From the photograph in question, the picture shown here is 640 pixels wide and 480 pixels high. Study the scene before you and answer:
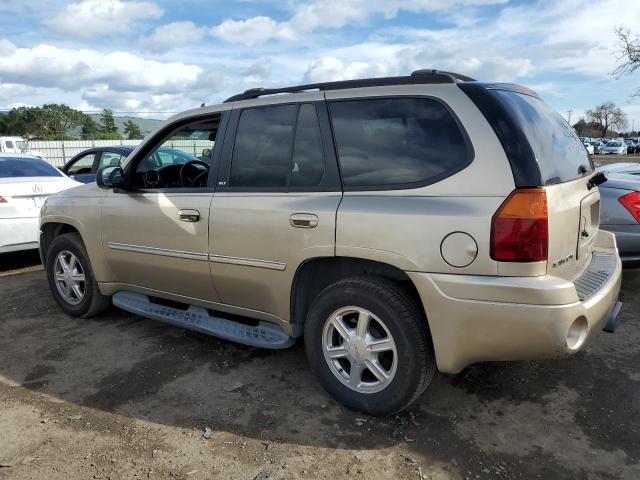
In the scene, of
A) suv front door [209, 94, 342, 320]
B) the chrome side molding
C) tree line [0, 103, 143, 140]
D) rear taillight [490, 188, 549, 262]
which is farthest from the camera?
tree line [0, 103, 143, 140]

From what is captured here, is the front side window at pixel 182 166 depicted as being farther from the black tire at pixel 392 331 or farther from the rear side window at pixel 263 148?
the black tire at pixel 392 331

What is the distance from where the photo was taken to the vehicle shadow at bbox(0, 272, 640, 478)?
2.68 m

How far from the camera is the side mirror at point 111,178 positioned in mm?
3965

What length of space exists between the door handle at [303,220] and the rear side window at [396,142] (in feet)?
0.90

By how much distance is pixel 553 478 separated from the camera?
7.91 ft

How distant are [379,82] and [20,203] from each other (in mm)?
5071

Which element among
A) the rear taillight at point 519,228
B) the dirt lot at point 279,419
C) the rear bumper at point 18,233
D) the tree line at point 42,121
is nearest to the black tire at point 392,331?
the dirt lot at point 279,419

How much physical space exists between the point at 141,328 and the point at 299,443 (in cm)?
224

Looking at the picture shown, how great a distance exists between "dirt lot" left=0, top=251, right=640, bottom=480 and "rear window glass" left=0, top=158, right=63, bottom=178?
3.28m

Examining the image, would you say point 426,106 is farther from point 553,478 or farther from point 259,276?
point 553,478

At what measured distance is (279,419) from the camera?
2967 mm

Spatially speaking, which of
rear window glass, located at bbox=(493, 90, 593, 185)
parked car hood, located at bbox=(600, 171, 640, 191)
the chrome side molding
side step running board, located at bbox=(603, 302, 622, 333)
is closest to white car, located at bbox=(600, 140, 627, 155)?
parked car hood, located at bbox=(600, 171, 640, 191)

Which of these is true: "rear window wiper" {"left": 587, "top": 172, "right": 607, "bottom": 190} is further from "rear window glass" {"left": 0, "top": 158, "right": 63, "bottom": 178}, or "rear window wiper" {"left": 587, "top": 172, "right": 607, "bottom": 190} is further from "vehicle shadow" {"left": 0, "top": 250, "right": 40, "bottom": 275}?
"vehicle shadow" {"left": 0, "top": 250, "right": 40, "bottom": 275}

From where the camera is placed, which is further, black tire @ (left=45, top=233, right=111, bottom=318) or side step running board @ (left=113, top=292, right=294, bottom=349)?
black tire @ (left=45, top=233, right=111, bottom=318)
